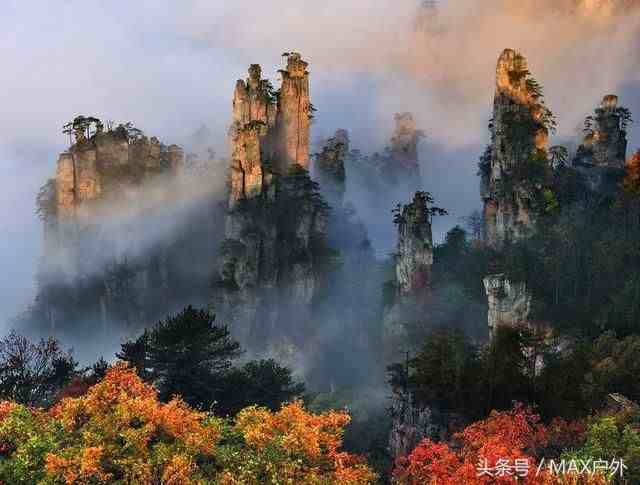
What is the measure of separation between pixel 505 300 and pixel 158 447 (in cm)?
4215

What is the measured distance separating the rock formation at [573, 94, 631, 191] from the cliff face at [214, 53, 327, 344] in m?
35.3

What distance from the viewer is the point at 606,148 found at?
262ft

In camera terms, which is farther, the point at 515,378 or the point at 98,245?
the point at 98,245

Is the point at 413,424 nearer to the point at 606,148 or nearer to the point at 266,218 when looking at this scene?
the point at 266,218

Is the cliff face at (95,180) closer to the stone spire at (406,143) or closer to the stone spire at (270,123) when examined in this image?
the stone spire at (270,123)

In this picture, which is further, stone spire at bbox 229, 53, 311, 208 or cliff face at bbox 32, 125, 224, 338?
cliff face at bbox 32, 125, 224, 338

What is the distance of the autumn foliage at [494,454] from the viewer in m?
21.4

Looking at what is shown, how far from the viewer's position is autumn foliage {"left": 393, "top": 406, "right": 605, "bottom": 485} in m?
21.4

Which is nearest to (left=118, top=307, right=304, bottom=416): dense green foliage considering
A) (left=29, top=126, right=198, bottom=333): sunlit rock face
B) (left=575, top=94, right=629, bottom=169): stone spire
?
(left=575, top=94, right=629, bottom=169): stone spire

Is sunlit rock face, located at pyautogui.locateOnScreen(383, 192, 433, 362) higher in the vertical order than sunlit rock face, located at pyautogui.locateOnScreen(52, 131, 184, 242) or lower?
lower

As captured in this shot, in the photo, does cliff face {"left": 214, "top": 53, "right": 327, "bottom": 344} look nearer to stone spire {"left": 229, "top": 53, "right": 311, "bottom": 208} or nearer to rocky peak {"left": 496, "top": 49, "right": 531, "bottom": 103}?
stone spire {"left": 229, "top": 53, "right": 311, "bottom": 208}

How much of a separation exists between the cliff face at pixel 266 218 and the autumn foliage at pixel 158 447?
57370 millimetres

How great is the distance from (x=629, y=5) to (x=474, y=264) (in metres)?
54.4

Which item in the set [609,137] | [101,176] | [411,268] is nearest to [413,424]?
[411,268]
